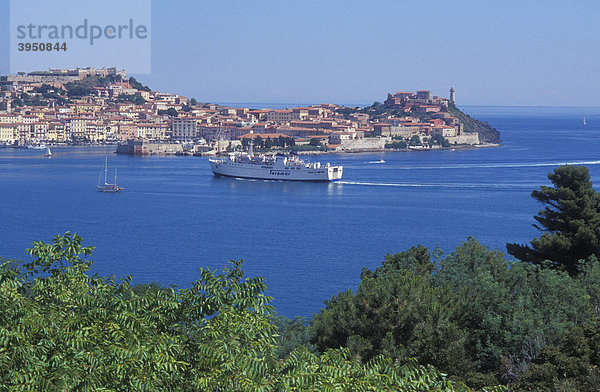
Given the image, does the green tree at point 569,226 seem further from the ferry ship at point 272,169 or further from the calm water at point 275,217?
the ferry ship at point 272,169

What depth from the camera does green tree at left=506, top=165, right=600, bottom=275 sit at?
7.36 metres

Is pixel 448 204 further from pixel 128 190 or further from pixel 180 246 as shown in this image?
pixel 128 190

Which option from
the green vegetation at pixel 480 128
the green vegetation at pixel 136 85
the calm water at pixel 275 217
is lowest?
the calm water at pixel 275 217

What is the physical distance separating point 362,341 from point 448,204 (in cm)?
1367

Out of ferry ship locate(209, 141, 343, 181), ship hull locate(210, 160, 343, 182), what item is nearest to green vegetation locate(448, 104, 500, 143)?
ferry ship locate(209, 141, 343, 181)

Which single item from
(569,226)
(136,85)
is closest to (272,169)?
(569,226)

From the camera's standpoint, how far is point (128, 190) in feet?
69.3

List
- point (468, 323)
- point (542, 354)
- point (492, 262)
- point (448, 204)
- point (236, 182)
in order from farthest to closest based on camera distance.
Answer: point (236, 182)
point (448, 204)
point (492, 262)
point (468, 323)
point (542, 354)

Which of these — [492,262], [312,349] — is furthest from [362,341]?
[492,262]

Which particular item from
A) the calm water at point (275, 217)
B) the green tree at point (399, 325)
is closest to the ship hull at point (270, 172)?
the calm water at point (275, 217)

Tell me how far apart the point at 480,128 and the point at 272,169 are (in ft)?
94.1

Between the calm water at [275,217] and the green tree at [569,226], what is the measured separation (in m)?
2.60

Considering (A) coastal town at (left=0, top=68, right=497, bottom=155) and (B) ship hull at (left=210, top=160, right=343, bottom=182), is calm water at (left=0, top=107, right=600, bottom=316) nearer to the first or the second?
(B) ship hull at (left=210, top=160, right=343, bottom=182)

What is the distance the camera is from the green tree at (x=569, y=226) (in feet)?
24.1
